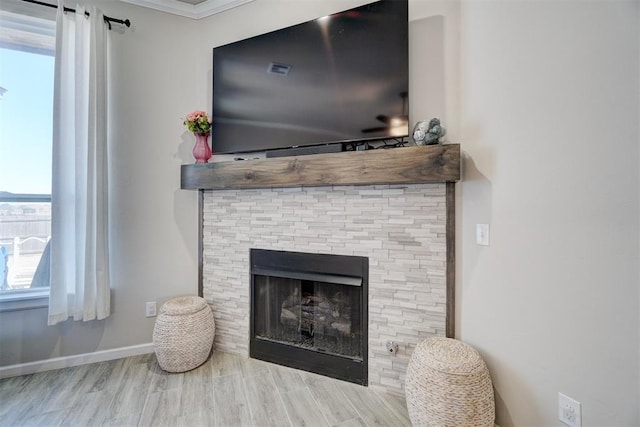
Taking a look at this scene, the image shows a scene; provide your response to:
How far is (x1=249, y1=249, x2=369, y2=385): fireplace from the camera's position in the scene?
199cm

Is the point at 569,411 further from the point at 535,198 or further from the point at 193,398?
the point at 193,398

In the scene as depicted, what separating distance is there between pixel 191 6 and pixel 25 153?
5.57 ft

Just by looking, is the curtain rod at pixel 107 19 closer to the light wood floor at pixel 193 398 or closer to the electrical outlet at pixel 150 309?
the electrical outlet at pixel 150 309

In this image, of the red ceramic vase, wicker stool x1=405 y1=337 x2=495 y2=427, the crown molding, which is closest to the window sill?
the red ceramic vase

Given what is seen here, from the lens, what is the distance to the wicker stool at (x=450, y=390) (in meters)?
1.35

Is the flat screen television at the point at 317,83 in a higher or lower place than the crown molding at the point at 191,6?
lower

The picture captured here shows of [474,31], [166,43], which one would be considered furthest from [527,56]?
[166,43]

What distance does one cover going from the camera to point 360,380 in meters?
1.96

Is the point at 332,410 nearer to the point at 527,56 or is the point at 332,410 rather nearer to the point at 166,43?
the point at 527,56

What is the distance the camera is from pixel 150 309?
243cm

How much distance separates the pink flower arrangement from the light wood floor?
180 cm

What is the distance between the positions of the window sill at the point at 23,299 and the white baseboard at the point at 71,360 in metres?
0.41

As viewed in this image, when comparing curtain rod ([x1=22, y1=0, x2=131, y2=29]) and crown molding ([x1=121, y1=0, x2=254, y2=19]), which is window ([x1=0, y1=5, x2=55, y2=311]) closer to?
curtain rod ([x1=22, y1=0, x2=131, y2=29])

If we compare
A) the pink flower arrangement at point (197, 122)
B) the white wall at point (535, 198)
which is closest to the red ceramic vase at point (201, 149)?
the pink flower arrangement at point (197, 122)
